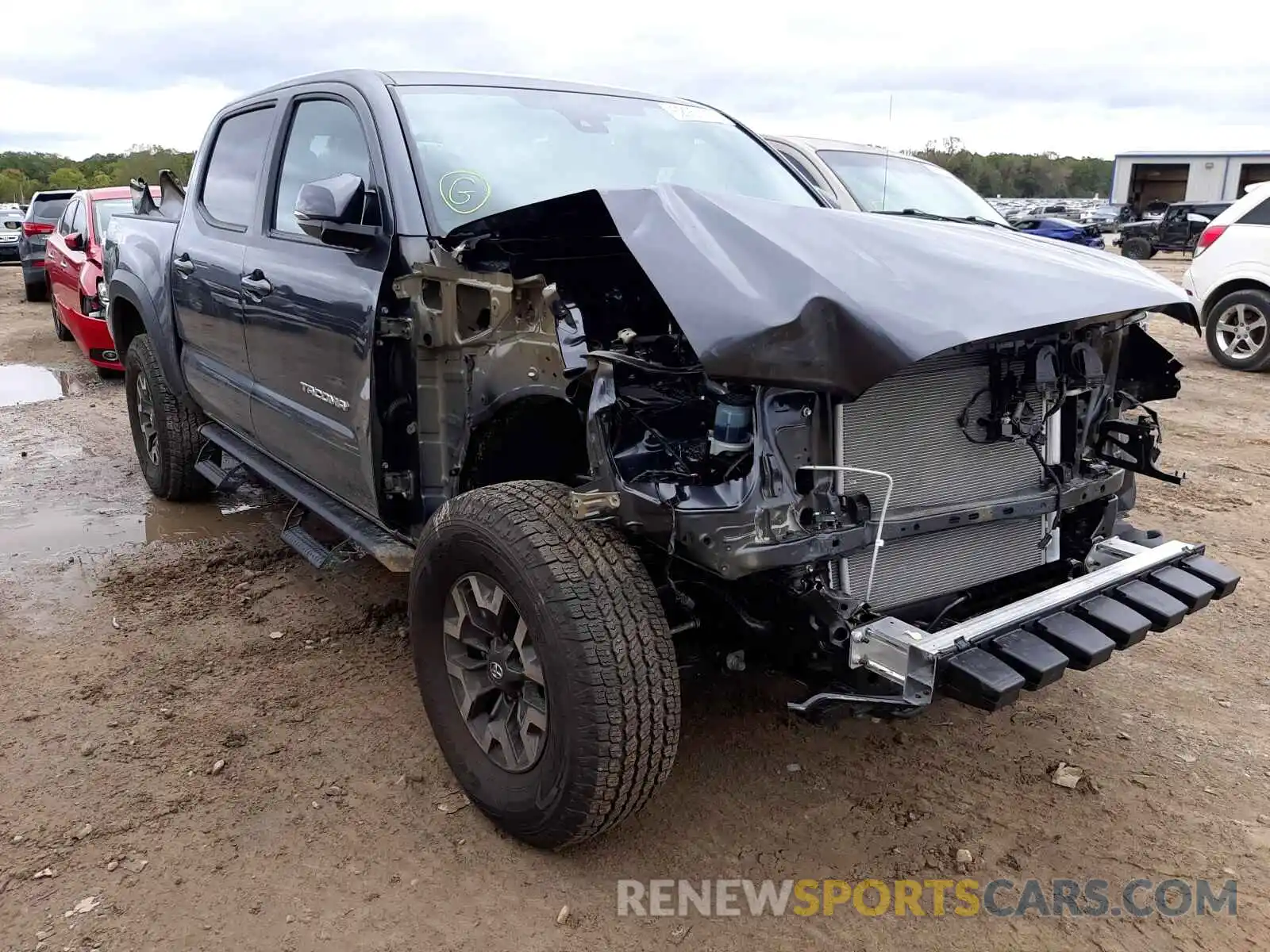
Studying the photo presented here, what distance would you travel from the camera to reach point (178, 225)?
4.78m

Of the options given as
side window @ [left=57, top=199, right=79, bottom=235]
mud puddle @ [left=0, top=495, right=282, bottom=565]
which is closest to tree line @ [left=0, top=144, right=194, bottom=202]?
side window @ [left=57, top=199, right=79, bottom=235]

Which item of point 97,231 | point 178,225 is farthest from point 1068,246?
point 97,231

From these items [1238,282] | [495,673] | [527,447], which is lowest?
[495,673]

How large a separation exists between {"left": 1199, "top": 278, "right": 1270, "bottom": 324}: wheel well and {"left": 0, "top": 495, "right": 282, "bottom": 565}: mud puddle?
835 centimetres

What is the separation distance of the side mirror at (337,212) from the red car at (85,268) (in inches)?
228

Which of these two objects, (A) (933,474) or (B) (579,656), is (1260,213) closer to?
(A) (933,474)

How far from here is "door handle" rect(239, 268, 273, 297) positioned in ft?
12.1

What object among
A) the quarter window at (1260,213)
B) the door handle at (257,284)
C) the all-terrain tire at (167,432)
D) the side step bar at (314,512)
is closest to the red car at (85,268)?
the all-terrain tire at (167,432)

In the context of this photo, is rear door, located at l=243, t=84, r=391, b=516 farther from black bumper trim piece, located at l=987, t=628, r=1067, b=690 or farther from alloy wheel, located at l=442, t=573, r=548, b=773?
black bumper trim piece, located at l=987, t=628, r=1067, b=690

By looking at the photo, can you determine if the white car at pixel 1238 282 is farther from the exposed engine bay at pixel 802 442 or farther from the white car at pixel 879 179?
the exposed engine bay at pixel 802 442

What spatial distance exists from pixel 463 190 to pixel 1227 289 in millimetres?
8605

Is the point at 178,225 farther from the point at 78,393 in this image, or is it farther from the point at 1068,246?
the point at 78,393

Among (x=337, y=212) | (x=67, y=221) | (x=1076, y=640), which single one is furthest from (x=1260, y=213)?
(x=67, y=221)

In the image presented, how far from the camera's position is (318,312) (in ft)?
10.9
